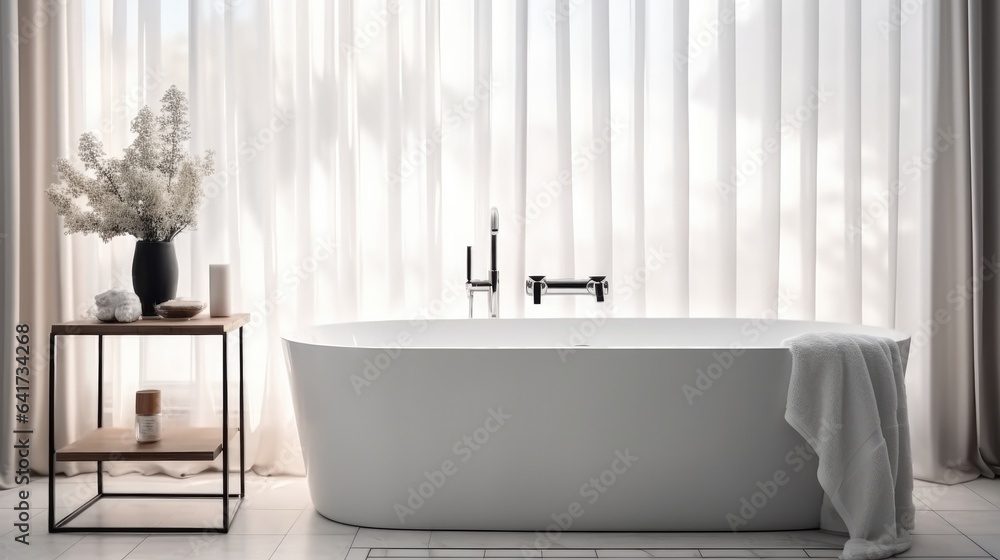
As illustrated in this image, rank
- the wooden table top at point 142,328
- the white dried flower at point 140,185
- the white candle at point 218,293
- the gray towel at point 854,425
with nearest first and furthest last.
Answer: the gray towel at point 854,425 → the wooden table top at point 142,328 → the white dried flower at point 140,185 → the white candle at point 218,293

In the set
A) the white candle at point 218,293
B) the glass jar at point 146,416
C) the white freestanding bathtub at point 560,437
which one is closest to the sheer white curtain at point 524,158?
the white candle at point 218,293

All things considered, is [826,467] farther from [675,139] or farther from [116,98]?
[116,98]

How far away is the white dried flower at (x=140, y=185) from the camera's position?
2.30 meters

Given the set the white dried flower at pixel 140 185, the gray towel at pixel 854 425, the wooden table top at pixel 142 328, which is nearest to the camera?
the gray towel at pixel 854 425

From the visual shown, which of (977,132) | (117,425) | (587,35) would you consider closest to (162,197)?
(117,425)

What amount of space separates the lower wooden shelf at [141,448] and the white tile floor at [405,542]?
9.2 inches

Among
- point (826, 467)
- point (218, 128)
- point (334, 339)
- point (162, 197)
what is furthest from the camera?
point (218, 128)

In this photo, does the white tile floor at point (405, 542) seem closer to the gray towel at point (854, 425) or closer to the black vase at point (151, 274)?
the gray towel at point (854, 425)

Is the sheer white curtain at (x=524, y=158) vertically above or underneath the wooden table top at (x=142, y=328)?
above

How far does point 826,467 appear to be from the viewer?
2018 mm

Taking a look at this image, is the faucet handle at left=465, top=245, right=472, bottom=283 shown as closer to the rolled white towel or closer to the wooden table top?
the wooden table top

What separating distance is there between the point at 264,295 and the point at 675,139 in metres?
1.66

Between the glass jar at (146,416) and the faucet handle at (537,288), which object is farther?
the faucet handle at (537,288)

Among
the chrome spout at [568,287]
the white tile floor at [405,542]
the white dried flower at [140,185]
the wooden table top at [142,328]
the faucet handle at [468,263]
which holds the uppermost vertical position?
the white dried flower at [140,185]
